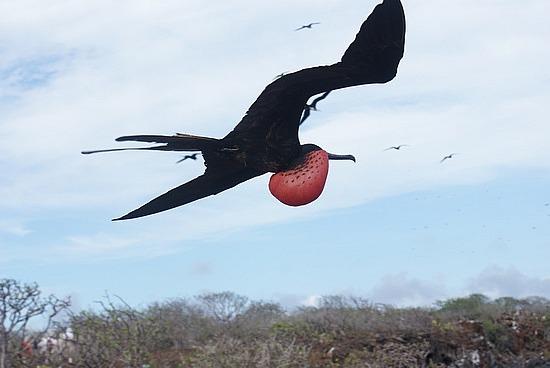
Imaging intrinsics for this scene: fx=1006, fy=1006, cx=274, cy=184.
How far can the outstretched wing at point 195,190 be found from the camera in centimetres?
289

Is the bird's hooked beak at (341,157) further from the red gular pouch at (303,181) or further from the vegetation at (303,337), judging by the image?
the vegetation at (303,337)

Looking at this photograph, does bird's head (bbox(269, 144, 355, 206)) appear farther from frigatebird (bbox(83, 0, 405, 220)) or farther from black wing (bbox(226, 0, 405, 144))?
black wing (bbox(226, 0, 405, 144))

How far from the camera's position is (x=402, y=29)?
2.49 m

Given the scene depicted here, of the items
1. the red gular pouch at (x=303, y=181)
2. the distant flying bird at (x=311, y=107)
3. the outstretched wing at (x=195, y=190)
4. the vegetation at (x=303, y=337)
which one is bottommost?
the vegetation at (x=303, y=337)

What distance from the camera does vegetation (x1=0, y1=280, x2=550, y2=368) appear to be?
10859 millimetres

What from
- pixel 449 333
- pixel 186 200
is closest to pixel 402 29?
pixel 186 200

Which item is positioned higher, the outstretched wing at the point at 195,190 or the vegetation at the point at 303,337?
the outstretched wing at the point at 195,190

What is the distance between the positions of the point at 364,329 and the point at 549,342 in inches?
124

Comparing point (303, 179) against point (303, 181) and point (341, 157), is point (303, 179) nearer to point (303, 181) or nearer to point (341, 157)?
point (303, 181)

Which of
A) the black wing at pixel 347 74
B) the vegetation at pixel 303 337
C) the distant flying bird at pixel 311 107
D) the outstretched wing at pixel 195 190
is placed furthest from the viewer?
the vegetation at pixel 303 337

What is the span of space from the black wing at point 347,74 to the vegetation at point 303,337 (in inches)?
323

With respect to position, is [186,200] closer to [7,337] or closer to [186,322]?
[7,337]

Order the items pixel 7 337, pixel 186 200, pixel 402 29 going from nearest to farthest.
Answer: pixel 402 29, pixel 186 200, pixel 7 337

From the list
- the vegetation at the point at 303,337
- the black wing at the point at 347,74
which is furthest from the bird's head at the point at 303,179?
the vegetation at the point at 303,337
